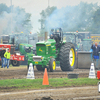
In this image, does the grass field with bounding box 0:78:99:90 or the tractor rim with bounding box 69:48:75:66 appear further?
the tractor rim with bounding box 69:48:75:66

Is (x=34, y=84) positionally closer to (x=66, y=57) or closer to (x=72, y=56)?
(x=66, y=57)

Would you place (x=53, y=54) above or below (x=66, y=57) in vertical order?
above

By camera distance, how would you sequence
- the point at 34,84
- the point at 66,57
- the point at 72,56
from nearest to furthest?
the point at 34,84
the point at 66,57
the point at 72,56

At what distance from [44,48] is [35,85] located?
24.9 feet

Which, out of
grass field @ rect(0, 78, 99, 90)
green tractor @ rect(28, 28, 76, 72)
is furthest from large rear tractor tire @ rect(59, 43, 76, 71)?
grass field @ rect(0, 78, 99, 90)

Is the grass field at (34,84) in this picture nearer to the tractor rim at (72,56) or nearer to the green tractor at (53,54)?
the green tractor at (53,54)

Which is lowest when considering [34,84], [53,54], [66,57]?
[34,84]

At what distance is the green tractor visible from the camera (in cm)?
1917

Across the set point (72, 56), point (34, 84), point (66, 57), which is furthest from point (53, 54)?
point (34, 84)

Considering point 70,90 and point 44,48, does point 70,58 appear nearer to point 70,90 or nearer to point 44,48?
point 44,48

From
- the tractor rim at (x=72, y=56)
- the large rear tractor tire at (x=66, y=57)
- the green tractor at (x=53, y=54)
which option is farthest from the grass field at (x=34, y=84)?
the tractor rim at (x=72, y=56)

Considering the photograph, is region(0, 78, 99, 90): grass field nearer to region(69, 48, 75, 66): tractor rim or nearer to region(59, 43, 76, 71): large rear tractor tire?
region(59, 43, 76, 71): large rear tractor tire

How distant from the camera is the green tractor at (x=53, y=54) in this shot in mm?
19175

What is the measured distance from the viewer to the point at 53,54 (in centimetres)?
2031
